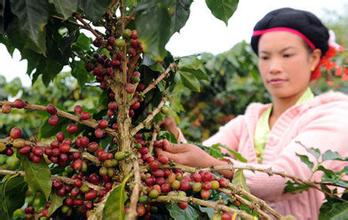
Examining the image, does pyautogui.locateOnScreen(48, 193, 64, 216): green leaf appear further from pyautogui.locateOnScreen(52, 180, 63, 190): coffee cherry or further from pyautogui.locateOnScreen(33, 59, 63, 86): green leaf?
pyautogui.locateOnScreen(33, 59, 63, 86): green leaf

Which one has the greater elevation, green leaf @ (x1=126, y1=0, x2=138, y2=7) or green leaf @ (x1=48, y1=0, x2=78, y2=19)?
green leaf @ (x1=126, y1=0, x2=138, y2=7)

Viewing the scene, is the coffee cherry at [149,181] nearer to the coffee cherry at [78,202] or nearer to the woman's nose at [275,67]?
the coffee cherry at [78,202]

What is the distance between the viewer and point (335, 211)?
1.20 meters

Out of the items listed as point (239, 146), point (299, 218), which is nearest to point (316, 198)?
point (299, 218)

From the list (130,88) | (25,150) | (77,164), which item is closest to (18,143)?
(25,150)

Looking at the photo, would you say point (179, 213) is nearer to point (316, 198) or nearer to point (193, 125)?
point (316, 198)

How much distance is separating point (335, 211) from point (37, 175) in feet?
2.42

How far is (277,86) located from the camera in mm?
2273

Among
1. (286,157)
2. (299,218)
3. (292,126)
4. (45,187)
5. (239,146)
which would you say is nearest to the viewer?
(45,187)

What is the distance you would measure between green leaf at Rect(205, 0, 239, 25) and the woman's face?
1319mm

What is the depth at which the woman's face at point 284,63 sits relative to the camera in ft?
7.25

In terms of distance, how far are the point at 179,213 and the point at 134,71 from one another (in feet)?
1.17

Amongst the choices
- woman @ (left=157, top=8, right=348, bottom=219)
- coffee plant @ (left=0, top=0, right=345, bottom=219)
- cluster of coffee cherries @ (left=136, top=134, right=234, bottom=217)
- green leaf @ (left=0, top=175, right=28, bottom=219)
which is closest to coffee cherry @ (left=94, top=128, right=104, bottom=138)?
coffee plant @ (left=0, top=0, right=345, bottom=219)

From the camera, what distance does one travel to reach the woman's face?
2.21 metres
